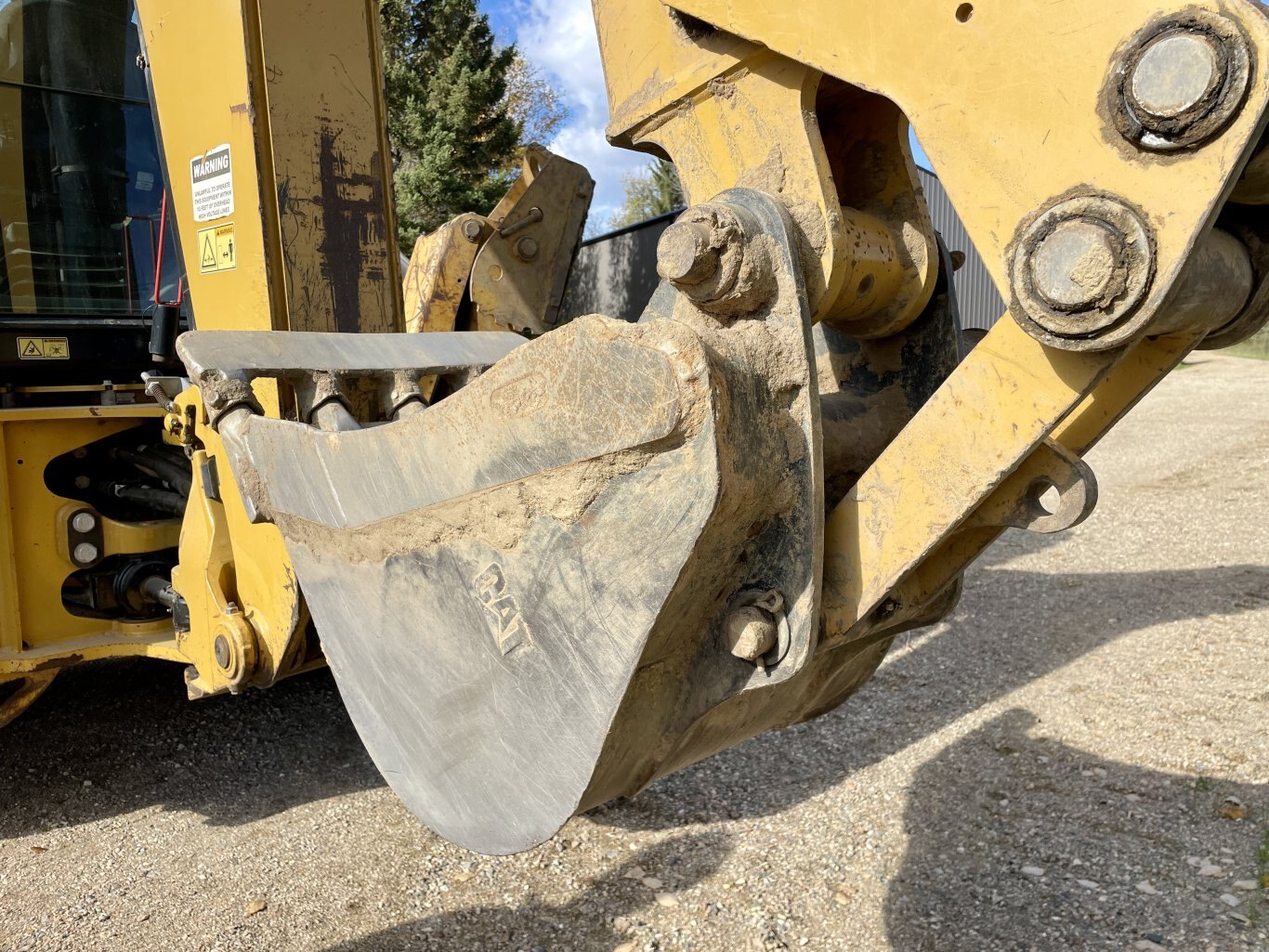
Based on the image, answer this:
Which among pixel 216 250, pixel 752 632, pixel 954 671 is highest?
pixel 216 250

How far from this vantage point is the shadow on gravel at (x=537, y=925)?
2686mm

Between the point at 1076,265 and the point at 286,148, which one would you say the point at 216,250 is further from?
the point at 1076,265

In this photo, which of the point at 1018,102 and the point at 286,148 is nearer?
the point at 1018,102

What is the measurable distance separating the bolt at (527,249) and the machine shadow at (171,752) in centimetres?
209

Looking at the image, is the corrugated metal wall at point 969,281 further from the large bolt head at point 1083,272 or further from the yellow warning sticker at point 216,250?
the large bolt head at point 1083,272

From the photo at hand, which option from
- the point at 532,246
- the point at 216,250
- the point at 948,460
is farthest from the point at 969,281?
the point at 948,460

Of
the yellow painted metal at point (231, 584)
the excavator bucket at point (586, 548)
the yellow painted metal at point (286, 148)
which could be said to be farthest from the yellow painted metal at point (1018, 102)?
the yellow painted metal at point (231, 584)

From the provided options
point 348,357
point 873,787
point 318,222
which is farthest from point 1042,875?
point 318,222

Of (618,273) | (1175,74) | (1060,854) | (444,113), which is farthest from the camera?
(444,113)

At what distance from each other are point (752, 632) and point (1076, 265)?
620mm

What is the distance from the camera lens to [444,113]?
15.3m

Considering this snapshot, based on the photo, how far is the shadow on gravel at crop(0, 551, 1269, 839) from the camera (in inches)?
139

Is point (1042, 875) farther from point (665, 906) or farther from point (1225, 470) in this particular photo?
point (1225, 470)

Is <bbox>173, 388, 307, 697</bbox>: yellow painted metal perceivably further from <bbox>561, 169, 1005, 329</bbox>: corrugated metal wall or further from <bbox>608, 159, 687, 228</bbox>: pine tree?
<bbox>608, 159, 687, 228</bbox>: pine tree
